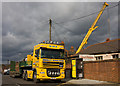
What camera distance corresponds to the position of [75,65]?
63.1 feet

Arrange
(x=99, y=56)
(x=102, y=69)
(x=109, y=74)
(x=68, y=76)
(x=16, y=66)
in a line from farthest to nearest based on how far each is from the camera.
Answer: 1. (x=99, y=56)
2. (x=16, y=66)
3. (x=68, y=76)
4. (x=102, y=69)
5. (x=109, y=74)

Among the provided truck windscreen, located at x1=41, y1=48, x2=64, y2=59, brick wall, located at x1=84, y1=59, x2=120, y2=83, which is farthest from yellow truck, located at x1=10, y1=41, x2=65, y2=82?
brick wall, located at x1=84, y1=59, x2=120, y2=83

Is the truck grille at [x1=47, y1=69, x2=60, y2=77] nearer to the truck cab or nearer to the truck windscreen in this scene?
the truck cab

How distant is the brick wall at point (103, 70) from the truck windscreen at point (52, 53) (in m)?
5.12

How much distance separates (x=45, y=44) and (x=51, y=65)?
218 cm

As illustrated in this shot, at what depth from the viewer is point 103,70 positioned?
15.7 m

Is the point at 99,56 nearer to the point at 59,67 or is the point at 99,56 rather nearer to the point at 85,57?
the point at 85,57

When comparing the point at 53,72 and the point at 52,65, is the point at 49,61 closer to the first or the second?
the point at 52,65

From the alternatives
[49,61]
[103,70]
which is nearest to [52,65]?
[49,61]

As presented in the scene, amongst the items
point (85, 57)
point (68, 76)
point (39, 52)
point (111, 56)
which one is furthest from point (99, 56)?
point (39, 52)

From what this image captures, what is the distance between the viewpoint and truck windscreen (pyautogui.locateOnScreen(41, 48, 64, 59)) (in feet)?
44.0

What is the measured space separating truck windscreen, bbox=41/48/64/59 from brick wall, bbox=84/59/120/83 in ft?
16.8

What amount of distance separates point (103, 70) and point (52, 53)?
6.33 meters

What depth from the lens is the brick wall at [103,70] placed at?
13938mm
